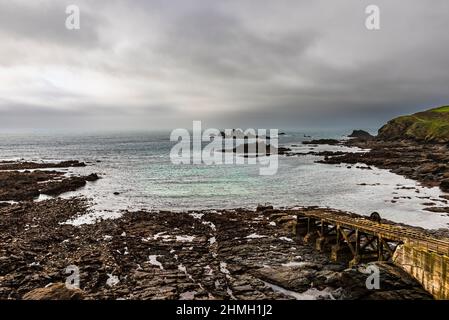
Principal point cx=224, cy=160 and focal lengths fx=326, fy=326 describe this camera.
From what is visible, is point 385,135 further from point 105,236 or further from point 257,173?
point 105,236

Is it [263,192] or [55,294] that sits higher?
[55,294]

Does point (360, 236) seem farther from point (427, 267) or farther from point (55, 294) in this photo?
point (55, 294)

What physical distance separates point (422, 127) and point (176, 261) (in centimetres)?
14491

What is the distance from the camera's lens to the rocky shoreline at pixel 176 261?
20.3 metres

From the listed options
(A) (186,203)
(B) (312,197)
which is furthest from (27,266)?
(B) (312,197)

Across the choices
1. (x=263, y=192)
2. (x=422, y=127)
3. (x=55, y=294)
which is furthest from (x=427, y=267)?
(x=422, y=127)

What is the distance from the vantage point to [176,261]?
26.2 m

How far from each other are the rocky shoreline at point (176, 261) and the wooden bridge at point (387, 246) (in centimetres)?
96

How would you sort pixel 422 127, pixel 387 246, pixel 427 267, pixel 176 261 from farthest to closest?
pixel 422 127
pixel 176 261
pixel 387 246
pixel 427 267

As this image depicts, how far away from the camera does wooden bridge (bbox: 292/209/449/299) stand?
57.3 ft

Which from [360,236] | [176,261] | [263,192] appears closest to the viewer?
[176,261]

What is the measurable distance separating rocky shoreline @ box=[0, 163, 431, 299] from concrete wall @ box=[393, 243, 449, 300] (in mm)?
669

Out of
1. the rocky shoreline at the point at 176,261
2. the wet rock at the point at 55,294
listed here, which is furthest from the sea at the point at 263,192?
the wet rock at the point at 55,294
